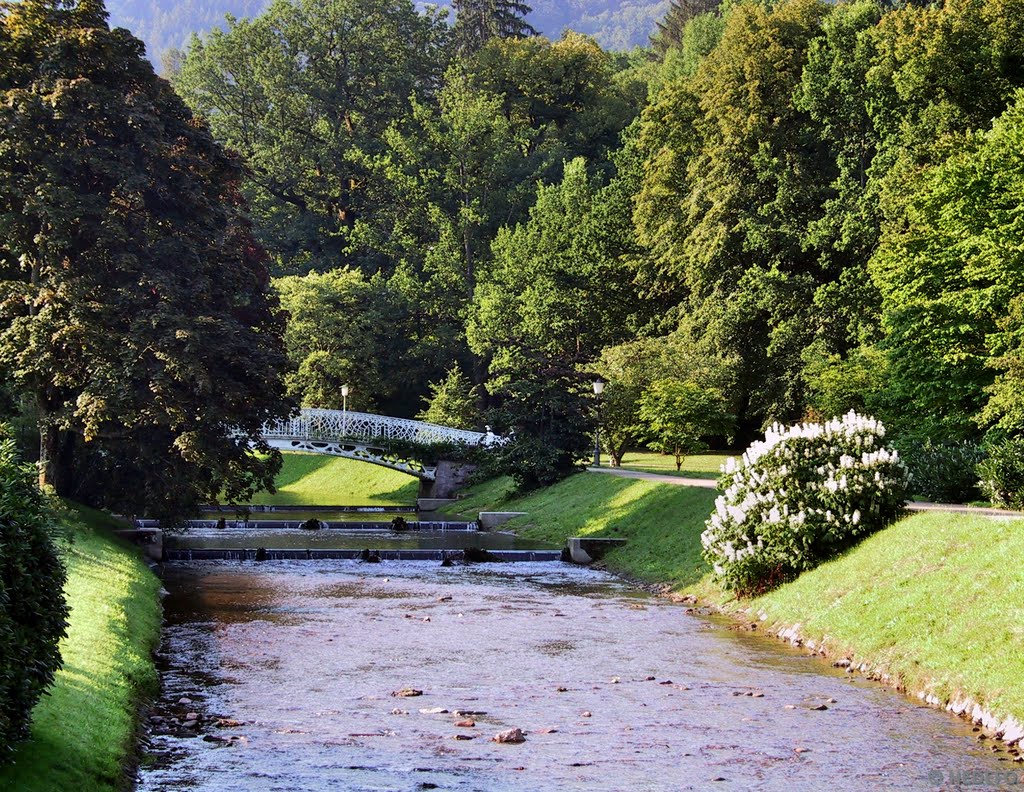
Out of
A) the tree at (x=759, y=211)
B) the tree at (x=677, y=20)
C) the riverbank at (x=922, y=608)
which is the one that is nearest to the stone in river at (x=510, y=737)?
the riverbank at (x=922, y=608)

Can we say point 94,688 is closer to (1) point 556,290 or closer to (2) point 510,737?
(2) point 510,737

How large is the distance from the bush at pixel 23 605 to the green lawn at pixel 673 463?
33288 mm

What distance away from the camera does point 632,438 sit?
52125mm

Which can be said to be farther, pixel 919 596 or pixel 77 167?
pixel 77 167

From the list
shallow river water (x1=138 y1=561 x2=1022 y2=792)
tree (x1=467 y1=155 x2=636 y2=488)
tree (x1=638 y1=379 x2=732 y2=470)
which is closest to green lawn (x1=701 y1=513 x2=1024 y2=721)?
shallow river water (x1=138 y1=561 x2=1022 y2=792)

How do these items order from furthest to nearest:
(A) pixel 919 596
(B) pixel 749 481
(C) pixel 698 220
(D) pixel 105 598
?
(C) pixel 698 220 → (B) pixel 749 481 → (D) pixel 105 598 → (A) pixel 919 596

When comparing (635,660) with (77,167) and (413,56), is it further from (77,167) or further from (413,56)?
(413,56)

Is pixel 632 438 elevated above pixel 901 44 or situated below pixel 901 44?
below

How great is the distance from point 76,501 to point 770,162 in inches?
1322

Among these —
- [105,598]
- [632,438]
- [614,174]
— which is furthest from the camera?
[614,174]

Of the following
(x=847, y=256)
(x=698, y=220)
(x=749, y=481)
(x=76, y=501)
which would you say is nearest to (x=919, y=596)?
(x=749, y=481)

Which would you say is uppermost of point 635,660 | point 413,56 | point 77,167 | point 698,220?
point 413,56

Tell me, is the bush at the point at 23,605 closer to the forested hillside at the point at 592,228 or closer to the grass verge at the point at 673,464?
the forested hillside at the point at 592,228

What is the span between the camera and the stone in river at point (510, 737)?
14398mm
